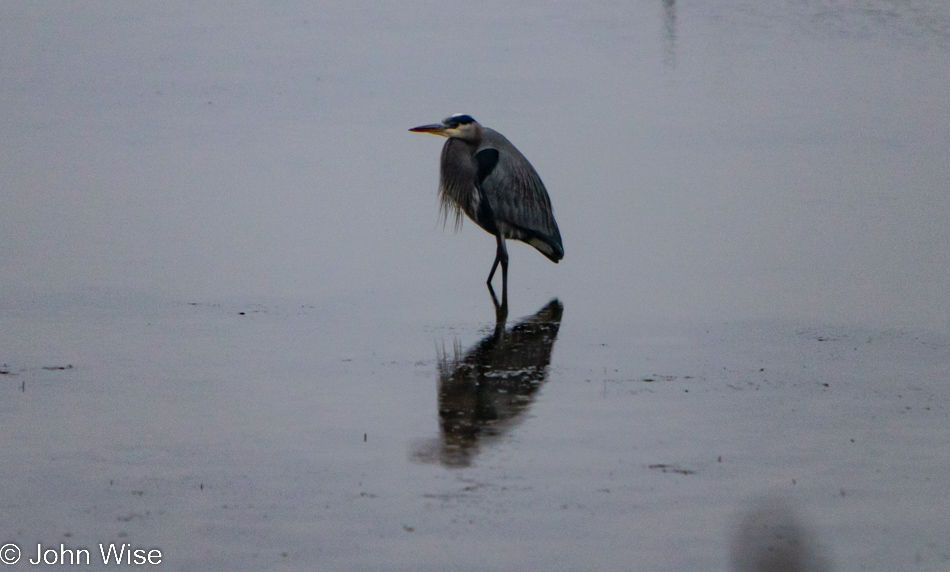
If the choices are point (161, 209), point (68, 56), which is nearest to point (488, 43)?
point (68, 56)

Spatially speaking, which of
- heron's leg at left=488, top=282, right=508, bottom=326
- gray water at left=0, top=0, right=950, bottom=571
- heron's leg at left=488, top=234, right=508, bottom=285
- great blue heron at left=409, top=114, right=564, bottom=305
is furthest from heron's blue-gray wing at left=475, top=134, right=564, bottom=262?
heron's leg at left=488, top=282, right=508, bottom=326

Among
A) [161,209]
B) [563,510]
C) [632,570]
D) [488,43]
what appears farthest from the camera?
[488,43]

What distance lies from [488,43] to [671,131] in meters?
9.53

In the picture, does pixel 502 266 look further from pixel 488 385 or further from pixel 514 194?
pixel 488 385

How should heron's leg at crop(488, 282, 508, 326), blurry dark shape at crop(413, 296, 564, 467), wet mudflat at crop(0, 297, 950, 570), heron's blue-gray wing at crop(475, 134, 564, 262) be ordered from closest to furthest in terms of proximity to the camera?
wet mudflat at crop(0, 297, 950, 570) → blurry dark shape at crop(413, 296, 564, 467) → heron's leg at crop(488, 282, 508, 326) → heron's blue-gray wing at crop(475, 134, 564, 262)

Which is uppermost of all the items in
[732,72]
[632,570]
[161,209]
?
[732,72]

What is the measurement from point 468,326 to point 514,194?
174 cm

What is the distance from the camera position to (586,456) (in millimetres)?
6840

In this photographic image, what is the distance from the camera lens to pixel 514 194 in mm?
11141

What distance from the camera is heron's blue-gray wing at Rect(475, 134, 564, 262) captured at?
1104 cm

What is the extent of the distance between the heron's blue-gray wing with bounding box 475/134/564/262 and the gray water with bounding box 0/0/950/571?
496 millimetres

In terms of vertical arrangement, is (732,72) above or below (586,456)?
above

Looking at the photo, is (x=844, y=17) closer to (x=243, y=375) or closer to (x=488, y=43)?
(x=488, y=43)

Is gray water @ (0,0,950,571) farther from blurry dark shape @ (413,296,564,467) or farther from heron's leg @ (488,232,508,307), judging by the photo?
heron's leg @ (488,232,508,307)
